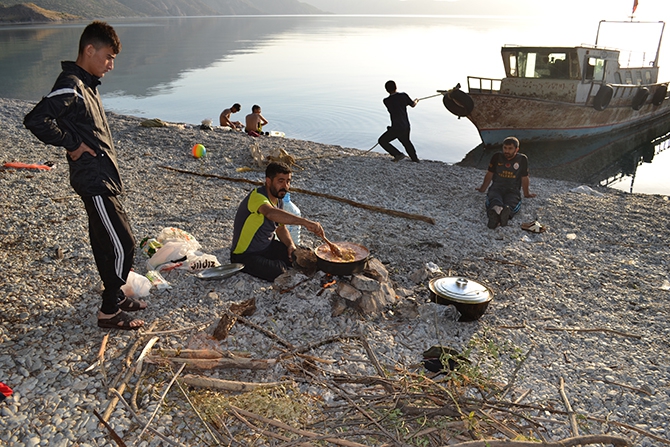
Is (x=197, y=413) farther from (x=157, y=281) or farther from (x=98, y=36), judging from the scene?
(x=98, y=36)

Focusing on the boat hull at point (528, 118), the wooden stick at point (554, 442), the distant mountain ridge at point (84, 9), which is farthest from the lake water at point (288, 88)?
the distant mountain ridge at point (84, 9)

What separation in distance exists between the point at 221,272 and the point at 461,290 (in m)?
2.65

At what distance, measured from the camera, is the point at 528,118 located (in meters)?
15.8

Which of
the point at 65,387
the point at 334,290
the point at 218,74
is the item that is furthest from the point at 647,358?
the point at 218,74

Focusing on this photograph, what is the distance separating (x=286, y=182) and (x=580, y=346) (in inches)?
137

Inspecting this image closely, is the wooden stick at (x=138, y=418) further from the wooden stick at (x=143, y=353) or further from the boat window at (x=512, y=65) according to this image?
the boat window at (x=512, y=65)

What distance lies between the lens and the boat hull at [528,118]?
15602mm

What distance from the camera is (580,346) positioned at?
4.46 m

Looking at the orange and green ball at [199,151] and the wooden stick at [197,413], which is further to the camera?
the orange and green ball at [199,151]

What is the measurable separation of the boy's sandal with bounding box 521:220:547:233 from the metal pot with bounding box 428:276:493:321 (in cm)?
340

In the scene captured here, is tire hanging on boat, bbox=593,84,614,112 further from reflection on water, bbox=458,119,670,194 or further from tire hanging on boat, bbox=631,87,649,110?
tire hanging on boat, bbox=631,87,649,110

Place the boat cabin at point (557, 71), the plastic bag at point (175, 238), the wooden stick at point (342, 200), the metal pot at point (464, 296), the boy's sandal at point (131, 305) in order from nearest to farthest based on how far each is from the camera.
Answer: the boy's sandal at point (131, 305)
the metal pot at point (464, 296)
the plastic bag at point (175, 238)
the wooden stick at point (342, 200)
the boat cabin at point (557, 71)

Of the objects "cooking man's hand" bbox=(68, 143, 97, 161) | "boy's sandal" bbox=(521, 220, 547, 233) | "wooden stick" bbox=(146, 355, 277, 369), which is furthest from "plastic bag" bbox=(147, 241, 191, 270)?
"boy's sandal" bbox=(521, 220, 547, 233)

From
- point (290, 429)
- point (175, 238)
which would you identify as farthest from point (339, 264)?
point (175, 238)
